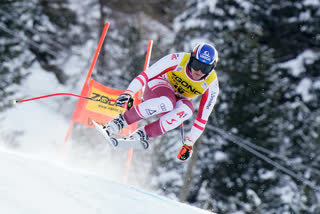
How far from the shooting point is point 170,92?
9.89 feet

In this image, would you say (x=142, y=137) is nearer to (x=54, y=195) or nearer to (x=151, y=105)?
(x=151, y=105)

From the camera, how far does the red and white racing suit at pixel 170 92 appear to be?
115 inches

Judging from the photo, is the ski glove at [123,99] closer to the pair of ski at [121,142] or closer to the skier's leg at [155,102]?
the skier's leg at [155,102]

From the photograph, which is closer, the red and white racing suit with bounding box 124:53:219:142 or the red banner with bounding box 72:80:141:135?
the red and white racing suit with bounding box 124:53:219:142

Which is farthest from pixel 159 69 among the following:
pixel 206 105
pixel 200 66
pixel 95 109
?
pixel 95 109

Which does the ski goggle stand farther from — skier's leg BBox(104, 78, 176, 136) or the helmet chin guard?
skier's leg BBox(104, 78, 176, 136)

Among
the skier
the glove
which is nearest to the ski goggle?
the skier

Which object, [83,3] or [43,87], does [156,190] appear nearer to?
[43,87]

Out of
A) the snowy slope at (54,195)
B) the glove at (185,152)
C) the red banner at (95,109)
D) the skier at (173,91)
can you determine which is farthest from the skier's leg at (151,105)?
the red banner at (95,109)

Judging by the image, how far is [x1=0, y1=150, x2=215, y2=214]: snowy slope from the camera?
135 cm

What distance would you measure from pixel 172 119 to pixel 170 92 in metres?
0.24

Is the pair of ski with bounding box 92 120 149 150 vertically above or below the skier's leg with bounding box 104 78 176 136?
A: below

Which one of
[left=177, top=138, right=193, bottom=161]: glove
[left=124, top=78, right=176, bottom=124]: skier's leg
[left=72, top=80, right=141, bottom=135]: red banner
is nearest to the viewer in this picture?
[left=124, top=78, right=176, bottom=124]: skier's leg

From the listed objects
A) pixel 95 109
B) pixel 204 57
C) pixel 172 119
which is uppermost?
pixel 204 57
